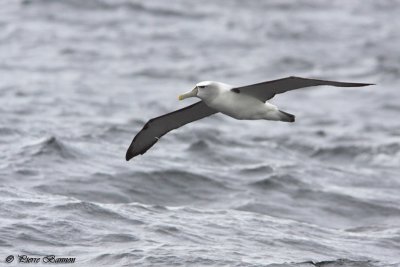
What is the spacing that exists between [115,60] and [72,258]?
1727 centimetres

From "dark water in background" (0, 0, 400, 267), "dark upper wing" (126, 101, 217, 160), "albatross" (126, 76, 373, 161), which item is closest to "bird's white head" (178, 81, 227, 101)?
"albatross" (126, 76, 373, 161)

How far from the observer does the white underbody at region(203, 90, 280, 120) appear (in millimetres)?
12008

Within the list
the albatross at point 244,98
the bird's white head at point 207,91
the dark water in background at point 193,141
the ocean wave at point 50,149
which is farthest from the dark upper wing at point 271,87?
the ocean wave at point 50,149

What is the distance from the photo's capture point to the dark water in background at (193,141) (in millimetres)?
12625

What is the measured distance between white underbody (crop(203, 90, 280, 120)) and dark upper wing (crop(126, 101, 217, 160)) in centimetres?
74

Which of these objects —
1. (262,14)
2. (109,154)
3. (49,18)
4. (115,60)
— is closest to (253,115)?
(109,154)

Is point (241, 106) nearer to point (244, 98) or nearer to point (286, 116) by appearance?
point (244, 98)

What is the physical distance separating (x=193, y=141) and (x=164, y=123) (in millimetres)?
6110

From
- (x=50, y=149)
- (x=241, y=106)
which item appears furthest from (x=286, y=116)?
(x=50, y=149)

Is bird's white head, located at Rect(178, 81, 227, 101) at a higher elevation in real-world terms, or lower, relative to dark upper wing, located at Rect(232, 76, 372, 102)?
lower

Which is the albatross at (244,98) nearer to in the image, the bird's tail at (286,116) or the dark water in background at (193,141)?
the bird's tail at (286,116)

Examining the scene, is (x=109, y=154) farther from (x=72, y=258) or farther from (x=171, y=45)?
(x=171, y=45)

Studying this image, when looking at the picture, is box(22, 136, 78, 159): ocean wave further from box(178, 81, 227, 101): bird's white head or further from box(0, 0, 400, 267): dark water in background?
box(178, 81, 227, 101): bird's white head

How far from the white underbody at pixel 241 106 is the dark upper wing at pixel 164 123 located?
74cm
